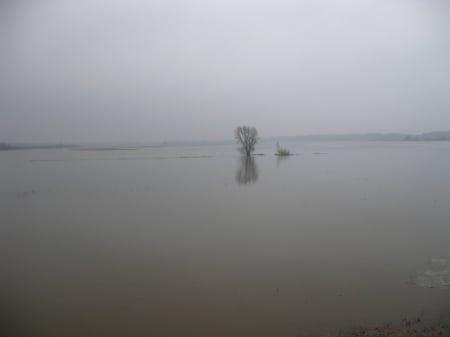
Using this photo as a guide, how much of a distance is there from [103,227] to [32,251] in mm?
1287

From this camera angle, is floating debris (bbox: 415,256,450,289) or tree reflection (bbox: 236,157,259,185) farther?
tree reflection (bbox: 236,157,259,185)

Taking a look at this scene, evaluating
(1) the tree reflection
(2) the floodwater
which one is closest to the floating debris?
(2) the floodwater

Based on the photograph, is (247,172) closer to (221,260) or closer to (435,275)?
(221,260)

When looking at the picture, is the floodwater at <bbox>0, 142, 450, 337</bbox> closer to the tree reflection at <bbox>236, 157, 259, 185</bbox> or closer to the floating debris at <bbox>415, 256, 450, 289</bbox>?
the floating debris at <bbox>415, 256, 450, 289</bbox>

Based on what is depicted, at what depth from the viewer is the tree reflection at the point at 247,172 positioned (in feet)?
36.4

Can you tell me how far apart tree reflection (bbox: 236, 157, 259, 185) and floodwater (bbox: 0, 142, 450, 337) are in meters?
1.87

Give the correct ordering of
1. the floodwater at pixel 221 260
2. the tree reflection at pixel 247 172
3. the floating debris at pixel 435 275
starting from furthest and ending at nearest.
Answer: the tree reflection at pixel 247 172
the floating debris at pixel 435 275
the floodwater at pixel 221 260

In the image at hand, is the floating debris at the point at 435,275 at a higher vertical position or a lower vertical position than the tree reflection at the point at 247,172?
lower

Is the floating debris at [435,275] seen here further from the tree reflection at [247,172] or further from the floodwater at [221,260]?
the tree reflection at [247,172]

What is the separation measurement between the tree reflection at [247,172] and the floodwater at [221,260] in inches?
73.7

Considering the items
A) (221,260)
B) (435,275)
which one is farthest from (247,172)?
(435,275)

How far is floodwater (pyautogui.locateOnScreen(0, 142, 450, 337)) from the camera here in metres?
3.40

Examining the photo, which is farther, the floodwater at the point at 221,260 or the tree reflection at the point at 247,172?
the tree reflection at the point at 247,172

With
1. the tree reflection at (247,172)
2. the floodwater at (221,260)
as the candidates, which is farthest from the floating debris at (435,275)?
the tree reflection at (247,172)
